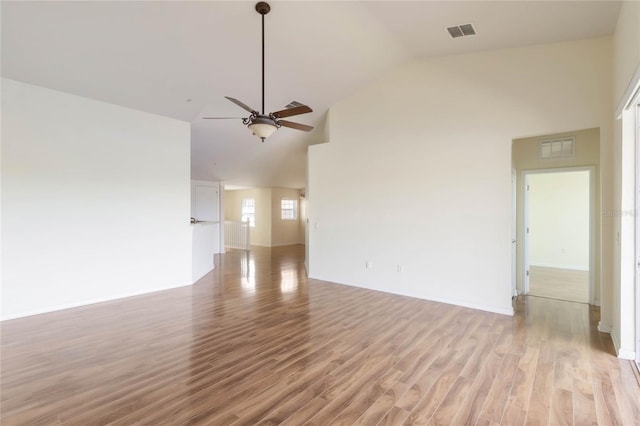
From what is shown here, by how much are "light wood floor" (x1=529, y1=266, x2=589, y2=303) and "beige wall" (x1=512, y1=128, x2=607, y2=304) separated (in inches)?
17.0

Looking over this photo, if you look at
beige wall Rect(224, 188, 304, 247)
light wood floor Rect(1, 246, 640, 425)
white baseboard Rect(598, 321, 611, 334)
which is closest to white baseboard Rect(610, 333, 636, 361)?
light wood floor Rect(1, 246, 640, 425)

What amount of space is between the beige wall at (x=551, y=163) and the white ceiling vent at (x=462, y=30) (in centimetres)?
216

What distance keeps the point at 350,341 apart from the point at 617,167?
3287 mm

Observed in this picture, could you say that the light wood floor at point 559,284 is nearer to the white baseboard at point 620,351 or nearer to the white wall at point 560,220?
the white wall at point 560,220

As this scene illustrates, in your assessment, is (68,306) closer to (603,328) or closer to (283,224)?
(603,328)

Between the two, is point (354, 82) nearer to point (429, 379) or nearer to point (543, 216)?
point (429, 379)

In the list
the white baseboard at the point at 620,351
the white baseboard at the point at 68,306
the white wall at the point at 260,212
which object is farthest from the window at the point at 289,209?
the white baseboard at the point at 620,351

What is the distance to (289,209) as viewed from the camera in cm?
1268

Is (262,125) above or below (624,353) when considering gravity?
above

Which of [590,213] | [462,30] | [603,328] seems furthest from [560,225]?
[462,30]

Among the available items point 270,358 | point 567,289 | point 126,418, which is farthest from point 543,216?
point 126,418

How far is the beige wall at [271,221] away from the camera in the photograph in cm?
1194

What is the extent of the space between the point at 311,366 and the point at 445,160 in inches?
142

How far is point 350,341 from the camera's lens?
335 centimetres
